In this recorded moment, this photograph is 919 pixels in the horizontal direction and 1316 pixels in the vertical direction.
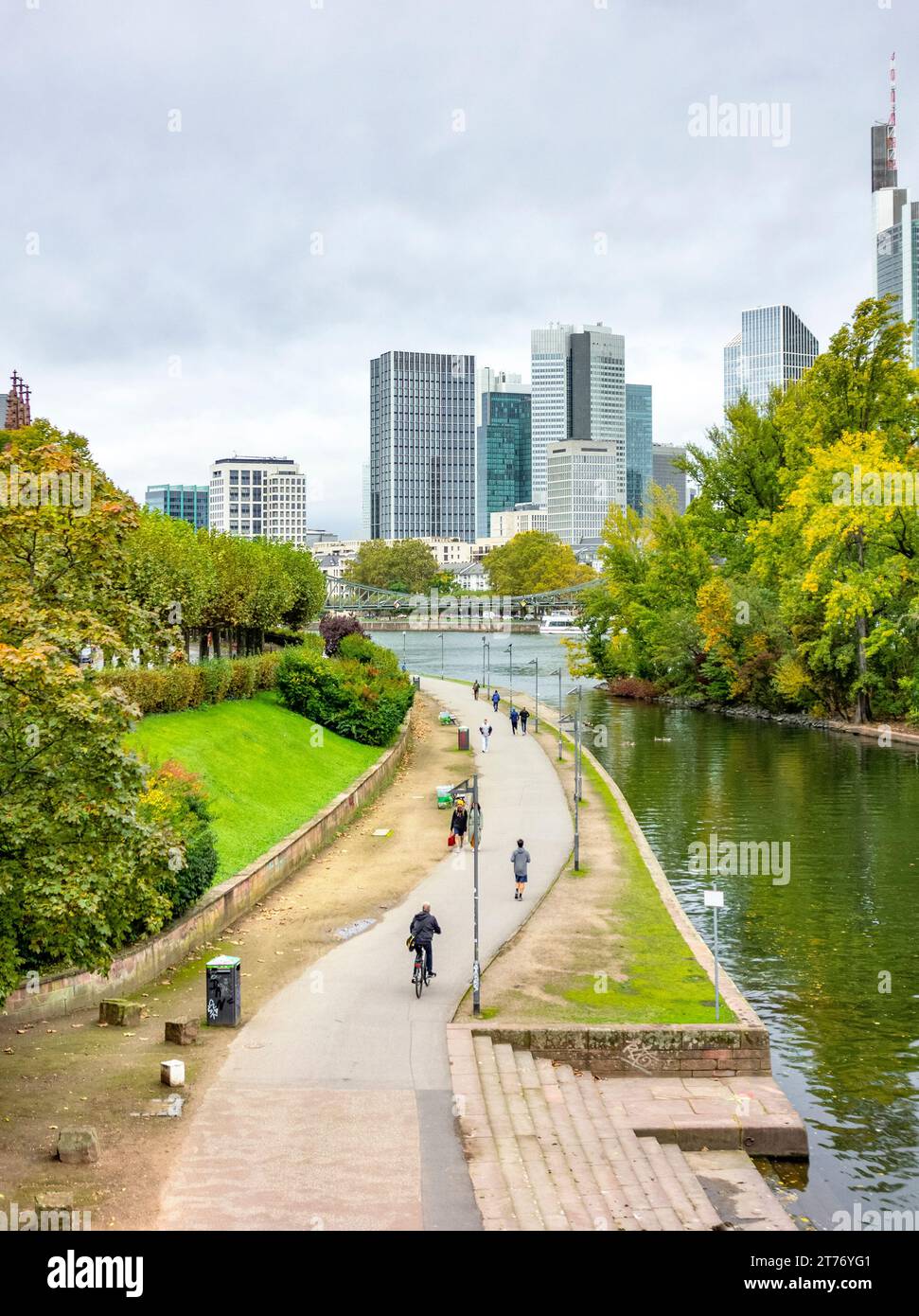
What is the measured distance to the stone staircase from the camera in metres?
13.6

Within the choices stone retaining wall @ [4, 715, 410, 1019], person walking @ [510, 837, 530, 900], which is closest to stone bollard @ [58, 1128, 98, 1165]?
stone retaining wall @ [4, 715, 410, 1019]

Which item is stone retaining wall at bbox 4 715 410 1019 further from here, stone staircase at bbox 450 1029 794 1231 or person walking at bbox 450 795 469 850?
stone staircase at bbox 450 1029 794 1231

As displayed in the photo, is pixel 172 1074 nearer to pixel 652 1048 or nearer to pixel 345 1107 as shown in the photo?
pixel 345 1107

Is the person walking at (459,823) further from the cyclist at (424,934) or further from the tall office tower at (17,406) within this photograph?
the tall office tower at (17,406)

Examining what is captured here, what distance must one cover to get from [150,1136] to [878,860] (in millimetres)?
23477

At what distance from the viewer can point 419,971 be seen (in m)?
20.8

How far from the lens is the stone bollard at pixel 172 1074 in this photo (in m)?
16.5

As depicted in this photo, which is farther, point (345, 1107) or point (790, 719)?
point (790, 719)

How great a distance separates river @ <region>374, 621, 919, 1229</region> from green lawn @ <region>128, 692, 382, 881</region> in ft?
32.5

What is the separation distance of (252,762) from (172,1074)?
21.3 meters

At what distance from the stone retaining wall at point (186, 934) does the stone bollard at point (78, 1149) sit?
346 cm

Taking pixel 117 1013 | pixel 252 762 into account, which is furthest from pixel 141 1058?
pixel 252 762
